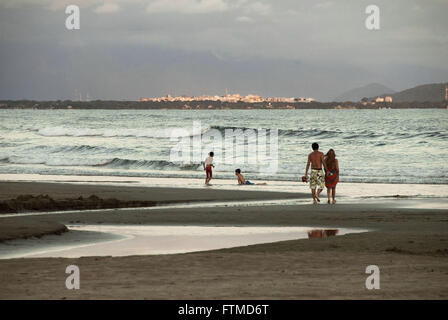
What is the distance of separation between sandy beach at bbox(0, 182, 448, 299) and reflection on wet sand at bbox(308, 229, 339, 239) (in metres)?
0.67

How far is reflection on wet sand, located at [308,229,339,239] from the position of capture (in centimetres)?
1279

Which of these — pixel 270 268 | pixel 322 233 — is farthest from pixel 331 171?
pixel 270 268

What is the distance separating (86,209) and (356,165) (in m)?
22.0

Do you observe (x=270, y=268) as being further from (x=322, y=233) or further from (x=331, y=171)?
(x=331, y=171)

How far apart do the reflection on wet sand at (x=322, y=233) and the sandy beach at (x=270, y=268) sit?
67cm

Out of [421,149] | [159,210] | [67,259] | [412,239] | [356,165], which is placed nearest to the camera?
[67,259]

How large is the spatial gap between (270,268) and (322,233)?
4.58m

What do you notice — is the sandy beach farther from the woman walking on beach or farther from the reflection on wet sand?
the woman walking on beach

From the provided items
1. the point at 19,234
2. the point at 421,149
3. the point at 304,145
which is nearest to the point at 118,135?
the point at 304,145

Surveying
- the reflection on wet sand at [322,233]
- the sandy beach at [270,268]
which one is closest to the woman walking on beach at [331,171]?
the sandy beach at [270,268]

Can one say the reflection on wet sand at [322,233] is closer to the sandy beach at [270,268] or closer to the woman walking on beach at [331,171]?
the sandy beach at [270,268]

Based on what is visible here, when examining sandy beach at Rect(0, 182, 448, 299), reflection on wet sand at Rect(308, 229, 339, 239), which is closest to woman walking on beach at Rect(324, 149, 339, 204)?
sandy beach at Rect(0, 182, 448, 299)
